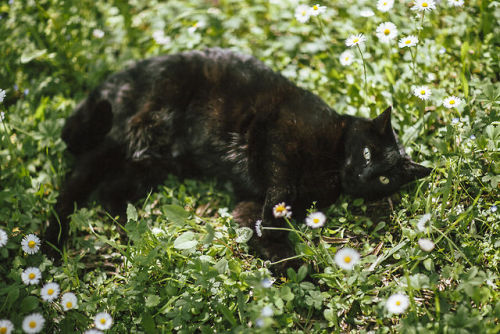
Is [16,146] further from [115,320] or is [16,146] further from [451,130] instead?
[451,130]

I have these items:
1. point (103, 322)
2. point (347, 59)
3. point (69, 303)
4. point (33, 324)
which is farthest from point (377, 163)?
point (33, 324)

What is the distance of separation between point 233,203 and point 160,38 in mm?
1604

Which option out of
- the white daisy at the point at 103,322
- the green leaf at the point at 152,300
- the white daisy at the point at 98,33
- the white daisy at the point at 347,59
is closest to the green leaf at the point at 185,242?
the green leaf at the point at 152,300

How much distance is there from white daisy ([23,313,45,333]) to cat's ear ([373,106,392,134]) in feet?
6.64

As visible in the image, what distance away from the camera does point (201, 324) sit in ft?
6.04

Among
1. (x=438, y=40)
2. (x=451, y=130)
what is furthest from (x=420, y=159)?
(x=438, y=40)

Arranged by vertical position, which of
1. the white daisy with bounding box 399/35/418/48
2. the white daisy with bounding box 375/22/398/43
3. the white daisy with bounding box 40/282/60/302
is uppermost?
the white daisy with bounding box 375/22/398/43

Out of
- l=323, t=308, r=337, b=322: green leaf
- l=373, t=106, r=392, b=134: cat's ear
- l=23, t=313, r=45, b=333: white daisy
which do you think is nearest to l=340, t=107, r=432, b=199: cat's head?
l=373, t=106, r=392, b=134: cat's ear

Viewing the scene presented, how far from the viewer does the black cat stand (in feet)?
7.07

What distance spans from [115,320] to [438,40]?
2.91 metres

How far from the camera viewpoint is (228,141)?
233 centimetres

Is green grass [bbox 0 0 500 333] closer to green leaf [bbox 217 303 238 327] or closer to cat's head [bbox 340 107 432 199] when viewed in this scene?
green leaf [bbox 217 303 238 327]

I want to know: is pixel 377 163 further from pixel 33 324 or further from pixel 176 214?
pixel 33 324

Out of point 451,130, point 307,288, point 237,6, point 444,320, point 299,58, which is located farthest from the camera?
point 237,6
